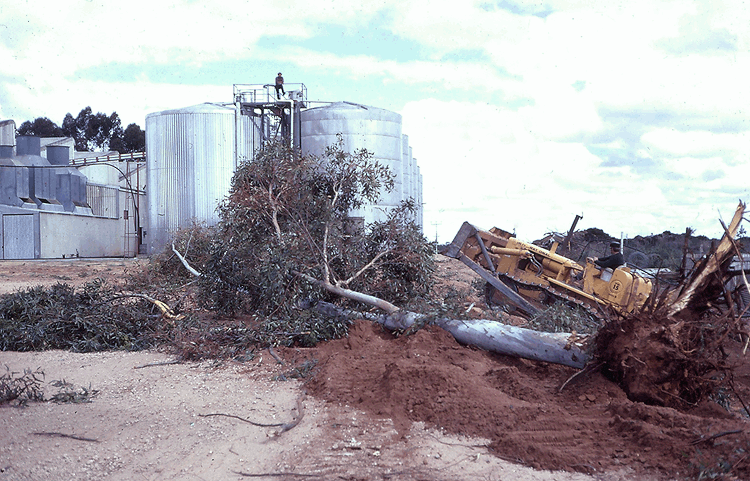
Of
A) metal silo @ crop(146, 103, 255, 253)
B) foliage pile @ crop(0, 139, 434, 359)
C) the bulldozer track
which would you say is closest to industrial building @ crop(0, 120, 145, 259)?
metal silo @ crop(146, 103, 255, 253)

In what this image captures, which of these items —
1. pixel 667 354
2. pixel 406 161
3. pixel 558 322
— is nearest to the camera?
pixel 667 354

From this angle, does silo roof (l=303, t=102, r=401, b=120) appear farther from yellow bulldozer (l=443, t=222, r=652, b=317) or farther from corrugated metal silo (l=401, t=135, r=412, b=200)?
yellow bulldozer (l=443, t=222, r=652, b=317)

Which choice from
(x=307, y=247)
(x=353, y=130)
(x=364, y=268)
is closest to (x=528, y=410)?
(x=364, y=268)

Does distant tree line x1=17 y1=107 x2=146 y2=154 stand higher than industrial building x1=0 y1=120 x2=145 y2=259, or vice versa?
distant tree line x1=17 y1=107 x2=146 y2=154

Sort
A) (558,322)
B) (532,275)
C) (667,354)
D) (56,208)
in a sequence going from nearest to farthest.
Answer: (667,354) < (558,322) < (532,275) < (56,208)

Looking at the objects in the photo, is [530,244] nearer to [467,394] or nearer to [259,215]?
[259,215]

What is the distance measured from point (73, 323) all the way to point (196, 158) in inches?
646

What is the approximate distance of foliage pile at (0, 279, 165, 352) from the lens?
30.8ft

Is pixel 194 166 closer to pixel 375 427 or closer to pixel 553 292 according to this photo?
pixel 553 292

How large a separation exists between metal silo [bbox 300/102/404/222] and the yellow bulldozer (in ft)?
34.5

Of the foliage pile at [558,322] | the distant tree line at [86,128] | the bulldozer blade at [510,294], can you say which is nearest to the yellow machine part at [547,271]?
the bulldozer blade at [510,294]

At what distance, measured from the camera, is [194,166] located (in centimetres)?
2528

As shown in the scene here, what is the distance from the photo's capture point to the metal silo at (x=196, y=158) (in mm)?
25047

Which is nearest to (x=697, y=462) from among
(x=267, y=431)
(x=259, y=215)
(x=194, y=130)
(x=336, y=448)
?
(x=336, y=448)
